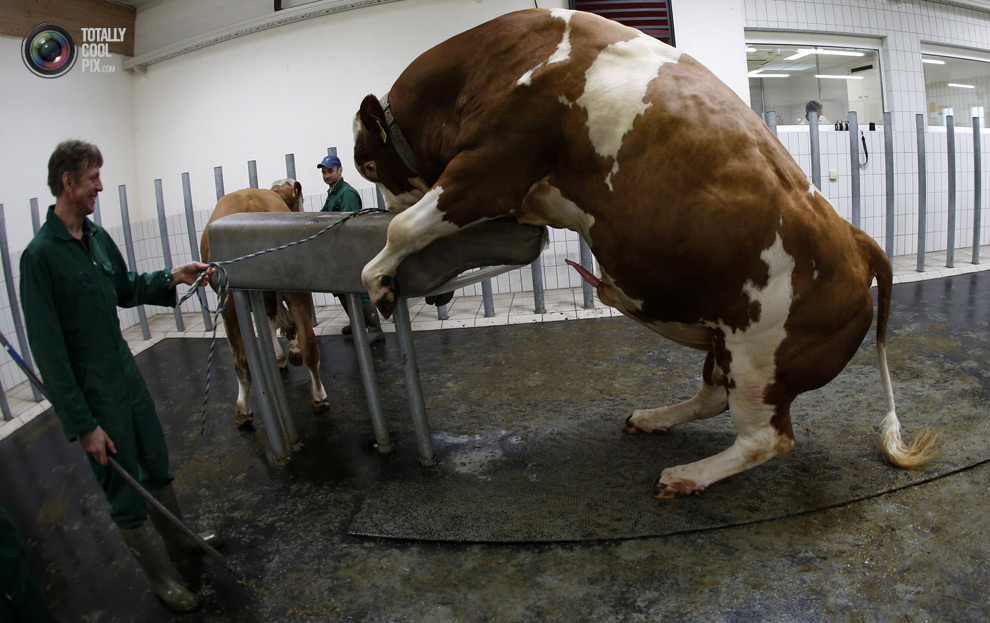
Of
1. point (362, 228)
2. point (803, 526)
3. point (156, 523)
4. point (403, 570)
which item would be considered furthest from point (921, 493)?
point (156, 523)

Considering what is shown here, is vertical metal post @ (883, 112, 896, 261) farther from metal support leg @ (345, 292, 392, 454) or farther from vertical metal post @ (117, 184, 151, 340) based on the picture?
vertical metal post @ (117, 184, 151, 340)

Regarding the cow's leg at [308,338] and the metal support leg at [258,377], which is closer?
the metal support leg at [258,377]

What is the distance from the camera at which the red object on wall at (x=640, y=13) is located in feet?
18.3

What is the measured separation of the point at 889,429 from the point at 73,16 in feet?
22.8

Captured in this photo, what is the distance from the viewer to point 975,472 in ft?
7.07

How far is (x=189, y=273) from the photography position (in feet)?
7.43

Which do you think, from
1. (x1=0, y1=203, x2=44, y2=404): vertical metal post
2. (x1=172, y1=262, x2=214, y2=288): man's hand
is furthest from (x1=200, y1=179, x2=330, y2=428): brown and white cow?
(x1=0, y1=203, x2=44, y2=404): vertical metal post

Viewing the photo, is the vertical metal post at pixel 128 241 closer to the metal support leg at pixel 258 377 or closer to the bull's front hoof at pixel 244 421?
the bull's front hoof at pixel 244 421

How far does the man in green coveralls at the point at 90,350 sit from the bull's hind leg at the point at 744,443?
1643 mm

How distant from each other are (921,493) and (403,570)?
1744 millimetres

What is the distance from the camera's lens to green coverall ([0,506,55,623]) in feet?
5.24

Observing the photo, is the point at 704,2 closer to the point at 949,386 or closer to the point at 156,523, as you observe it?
the point at 949,386

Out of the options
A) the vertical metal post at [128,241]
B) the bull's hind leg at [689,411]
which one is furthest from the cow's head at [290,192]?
the bull's hind leg at [689,411]

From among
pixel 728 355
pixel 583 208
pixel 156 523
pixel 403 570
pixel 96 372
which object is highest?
pixel 583 208
